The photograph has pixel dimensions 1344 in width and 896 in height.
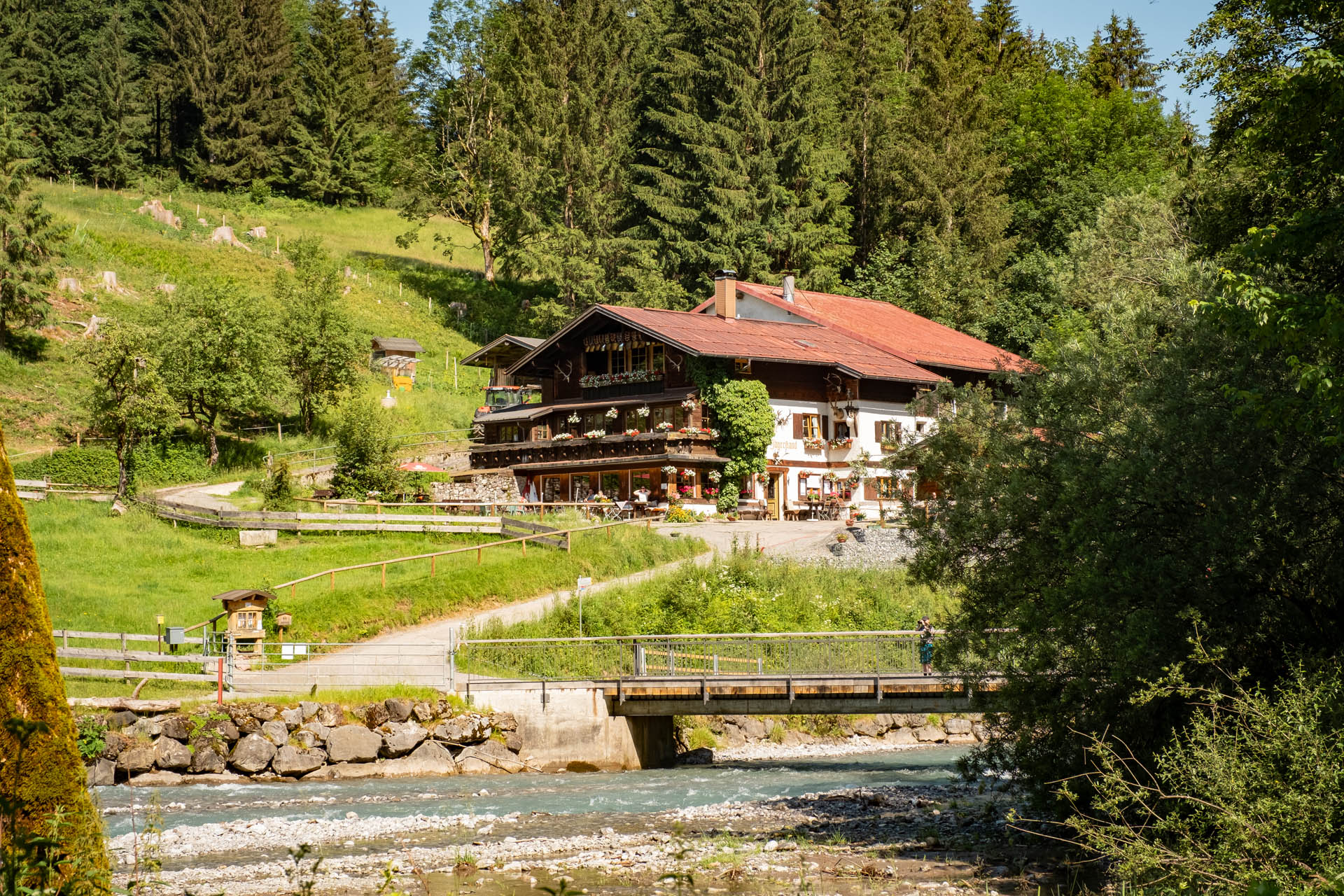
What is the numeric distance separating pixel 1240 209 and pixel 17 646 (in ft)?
65.7

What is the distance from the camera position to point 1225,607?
15.5m

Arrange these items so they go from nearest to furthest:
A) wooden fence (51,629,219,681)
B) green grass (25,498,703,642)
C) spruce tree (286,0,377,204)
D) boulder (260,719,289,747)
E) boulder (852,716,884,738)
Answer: boulder (260,719,289,747)
wooden fence (51,629,219,681)
green grass (25,498,703,642)
boulder (852,716,884,738)
spruce tree (286,0,377,204)

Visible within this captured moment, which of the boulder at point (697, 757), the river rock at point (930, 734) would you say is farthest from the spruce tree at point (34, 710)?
the river rock at point (930, 734)

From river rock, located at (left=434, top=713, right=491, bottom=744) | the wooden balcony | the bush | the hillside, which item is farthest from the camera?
the hillside

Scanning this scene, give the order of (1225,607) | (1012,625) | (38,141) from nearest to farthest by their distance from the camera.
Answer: (1225,607), (1012,625), (38,141)

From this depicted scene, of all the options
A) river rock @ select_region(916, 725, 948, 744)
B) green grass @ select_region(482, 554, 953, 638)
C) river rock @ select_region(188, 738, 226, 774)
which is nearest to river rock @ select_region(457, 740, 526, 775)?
river rock @ select_region(188, 738, 226, 774)

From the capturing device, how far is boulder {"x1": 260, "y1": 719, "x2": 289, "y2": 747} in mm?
26875

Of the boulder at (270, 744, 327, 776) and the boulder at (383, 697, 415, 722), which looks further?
the boulder at (383, 697, 415, 722)

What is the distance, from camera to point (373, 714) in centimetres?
2809

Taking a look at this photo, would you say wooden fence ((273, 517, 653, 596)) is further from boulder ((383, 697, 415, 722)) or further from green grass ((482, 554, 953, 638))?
boulder ((383, 697, 415, 722))

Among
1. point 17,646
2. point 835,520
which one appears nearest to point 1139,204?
point 835,520

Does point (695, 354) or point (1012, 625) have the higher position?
point (695, 354)

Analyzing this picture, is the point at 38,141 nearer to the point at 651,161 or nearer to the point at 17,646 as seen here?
the point at 651,161

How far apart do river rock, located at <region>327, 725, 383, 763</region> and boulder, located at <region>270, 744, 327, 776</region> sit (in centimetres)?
29
